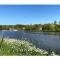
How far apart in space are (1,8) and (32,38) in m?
0.58

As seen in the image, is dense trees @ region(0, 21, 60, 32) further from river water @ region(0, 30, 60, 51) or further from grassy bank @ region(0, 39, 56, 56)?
grassy bank @ region(0, 39, 56, 56)

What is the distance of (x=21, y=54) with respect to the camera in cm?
604

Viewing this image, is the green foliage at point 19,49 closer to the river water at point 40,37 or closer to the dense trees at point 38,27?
the river water at point 40,37

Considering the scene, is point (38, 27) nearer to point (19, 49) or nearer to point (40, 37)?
point (40, 37)

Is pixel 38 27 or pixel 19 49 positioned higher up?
pixel 38 27

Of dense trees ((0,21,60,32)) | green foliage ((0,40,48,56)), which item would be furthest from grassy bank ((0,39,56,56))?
dense trees ((0,21,60,32))

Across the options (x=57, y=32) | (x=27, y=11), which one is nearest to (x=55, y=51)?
(x=57, y=32)

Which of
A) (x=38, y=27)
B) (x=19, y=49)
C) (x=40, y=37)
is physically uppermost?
(x=38, y=27)

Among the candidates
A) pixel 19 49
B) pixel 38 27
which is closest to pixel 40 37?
pixel 38 27

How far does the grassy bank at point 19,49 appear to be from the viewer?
6.04 metres

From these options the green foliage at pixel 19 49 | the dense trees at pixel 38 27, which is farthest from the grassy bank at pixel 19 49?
the dense trees at pixel 38 27

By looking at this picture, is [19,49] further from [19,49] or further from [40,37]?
[40,37]

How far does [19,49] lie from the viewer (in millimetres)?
6066

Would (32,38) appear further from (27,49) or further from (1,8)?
(1,8)
